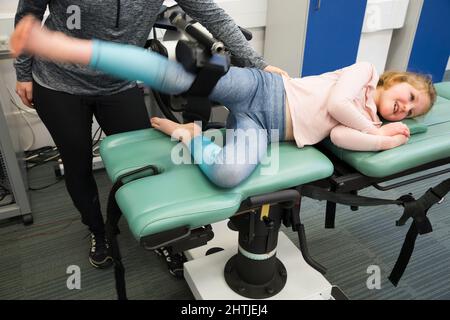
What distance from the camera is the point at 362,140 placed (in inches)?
38.8

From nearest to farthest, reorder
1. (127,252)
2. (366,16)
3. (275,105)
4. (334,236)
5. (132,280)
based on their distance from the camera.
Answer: (275,105) < (132,280) < (127,252) < (334,236) < (366,16)

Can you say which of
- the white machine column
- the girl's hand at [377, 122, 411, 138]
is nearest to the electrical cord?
the girl's hand at [377, 122, 411, 138]

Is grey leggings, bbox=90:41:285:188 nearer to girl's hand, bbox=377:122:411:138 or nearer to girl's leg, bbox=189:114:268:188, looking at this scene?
girl's leg, bbox=189:114:268:188

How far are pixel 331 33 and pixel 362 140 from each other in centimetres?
159

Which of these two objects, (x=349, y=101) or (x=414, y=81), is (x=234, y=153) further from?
(x=414, y=81)

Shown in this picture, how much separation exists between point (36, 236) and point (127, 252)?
16.3 inches

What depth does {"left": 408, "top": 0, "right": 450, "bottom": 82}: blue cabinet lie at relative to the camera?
271 cm

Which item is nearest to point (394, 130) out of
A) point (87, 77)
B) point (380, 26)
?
point (87, 77)

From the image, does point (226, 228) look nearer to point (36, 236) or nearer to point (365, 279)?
point (365, 279)

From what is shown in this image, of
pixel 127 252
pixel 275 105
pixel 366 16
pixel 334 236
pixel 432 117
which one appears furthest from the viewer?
pixel 366 16

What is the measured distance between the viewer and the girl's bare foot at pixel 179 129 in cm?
105

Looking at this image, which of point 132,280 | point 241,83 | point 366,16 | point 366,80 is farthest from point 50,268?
point 366,16

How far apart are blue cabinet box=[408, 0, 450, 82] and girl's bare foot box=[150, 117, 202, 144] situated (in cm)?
239

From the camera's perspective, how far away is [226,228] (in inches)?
59.2
